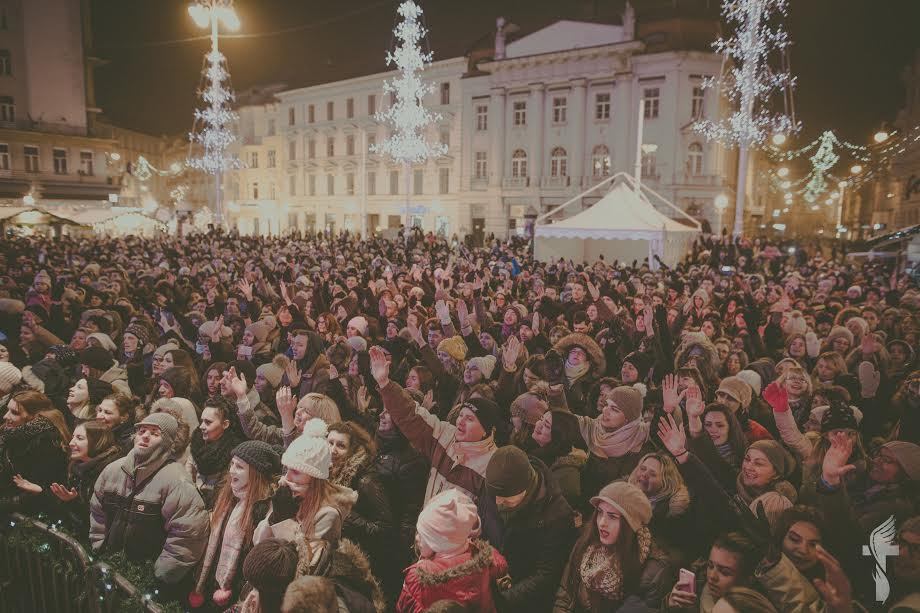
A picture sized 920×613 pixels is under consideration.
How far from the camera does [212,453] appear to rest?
13.4ft

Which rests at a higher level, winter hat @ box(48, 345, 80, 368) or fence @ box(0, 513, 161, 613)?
winter hat @ box(48, 345, 80, 368)

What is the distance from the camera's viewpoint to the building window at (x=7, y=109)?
37812 mm

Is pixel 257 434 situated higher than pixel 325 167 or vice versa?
pixel 325 167

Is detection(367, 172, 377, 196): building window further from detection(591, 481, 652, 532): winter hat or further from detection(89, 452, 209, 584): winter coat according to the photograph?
detection(591, 481, 652, 532): winter hat

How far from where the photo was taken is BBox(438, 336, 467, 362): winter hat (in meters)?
6.69

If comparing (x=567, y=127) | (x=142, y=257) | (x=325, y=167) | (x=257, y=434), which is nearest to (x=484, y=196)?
(x=567, y=127)

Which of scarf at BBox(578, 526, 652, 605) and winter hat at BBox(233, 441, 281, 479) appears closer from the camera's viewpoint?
scarf at BBox(578, 526, 652, 605)

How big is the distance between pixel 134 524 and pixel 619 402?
3.18 metres

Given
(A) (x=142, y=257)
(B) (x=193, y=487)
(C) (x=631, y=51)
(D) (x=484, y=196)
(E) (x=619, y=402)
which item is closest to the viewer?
(B) (x=193, y=487)

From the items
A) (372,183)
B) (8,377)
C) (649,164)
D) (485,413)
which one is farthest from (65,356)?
(372,183)

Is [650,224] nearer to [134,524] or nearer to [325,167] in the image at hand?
[134,524]

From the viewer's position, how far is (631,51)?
112 ft

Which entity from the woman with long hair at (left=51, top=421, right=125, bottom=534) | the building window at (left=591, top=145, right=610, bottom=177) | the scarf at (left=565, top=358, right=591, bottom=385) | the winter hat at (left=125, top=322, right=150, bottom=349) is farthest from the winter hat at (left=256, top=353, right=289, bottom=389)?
the building window at (left=591, top=145, right=610, bottom=177)

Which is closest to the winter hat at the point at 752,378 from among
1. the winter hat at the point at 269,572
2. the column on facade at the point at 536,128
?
the winter hat at the point at 269,572
